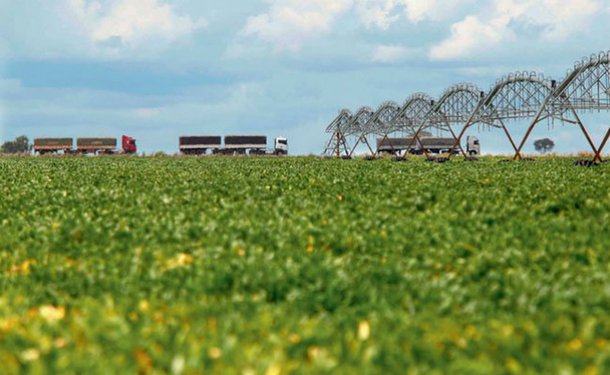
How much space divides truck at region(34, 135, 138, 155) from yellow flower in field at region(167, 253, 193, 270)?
116302 mm

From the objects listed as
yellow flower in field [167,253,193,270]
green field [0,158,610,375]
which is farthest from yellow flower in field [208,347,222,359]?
yellow flower in field [167,253,193,270]

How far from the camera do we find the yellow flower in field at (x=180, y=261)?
1262cm

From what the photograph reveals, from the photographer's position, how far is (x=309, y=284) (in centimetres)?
1127

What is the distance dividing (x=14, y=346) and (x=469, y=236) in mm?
9555

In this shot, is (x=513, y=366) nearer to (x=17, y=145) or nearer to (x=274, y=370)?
(x=274, y=370)

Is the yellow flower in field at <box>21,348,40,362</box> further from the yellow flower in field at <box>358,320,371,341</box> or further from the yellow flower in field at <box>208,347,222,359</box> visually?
the yellow flower in field at <box>358,320,371,341</box>

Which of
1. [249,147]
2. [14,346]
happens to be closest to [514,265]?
[14,346]

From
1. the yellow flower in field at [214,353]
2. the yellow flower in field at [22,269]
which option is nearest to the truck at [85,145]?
the yellow flower in field at [22,269]

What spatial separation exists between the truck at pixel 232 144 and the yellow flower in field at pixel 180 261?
113 meters

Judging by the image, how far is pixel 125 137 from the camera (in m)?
126

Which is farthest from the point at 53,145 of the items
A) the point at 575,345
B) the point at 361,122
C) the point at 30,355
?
the point at 575,345

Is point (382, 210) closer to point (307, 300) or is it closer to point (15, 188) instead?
point (307, 300)

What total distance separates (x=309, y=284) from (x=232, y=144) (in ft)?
385

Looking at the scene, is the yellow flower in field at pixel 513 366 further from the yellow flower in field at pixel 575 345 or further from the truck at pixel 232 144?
the truck at pixel 232 144
